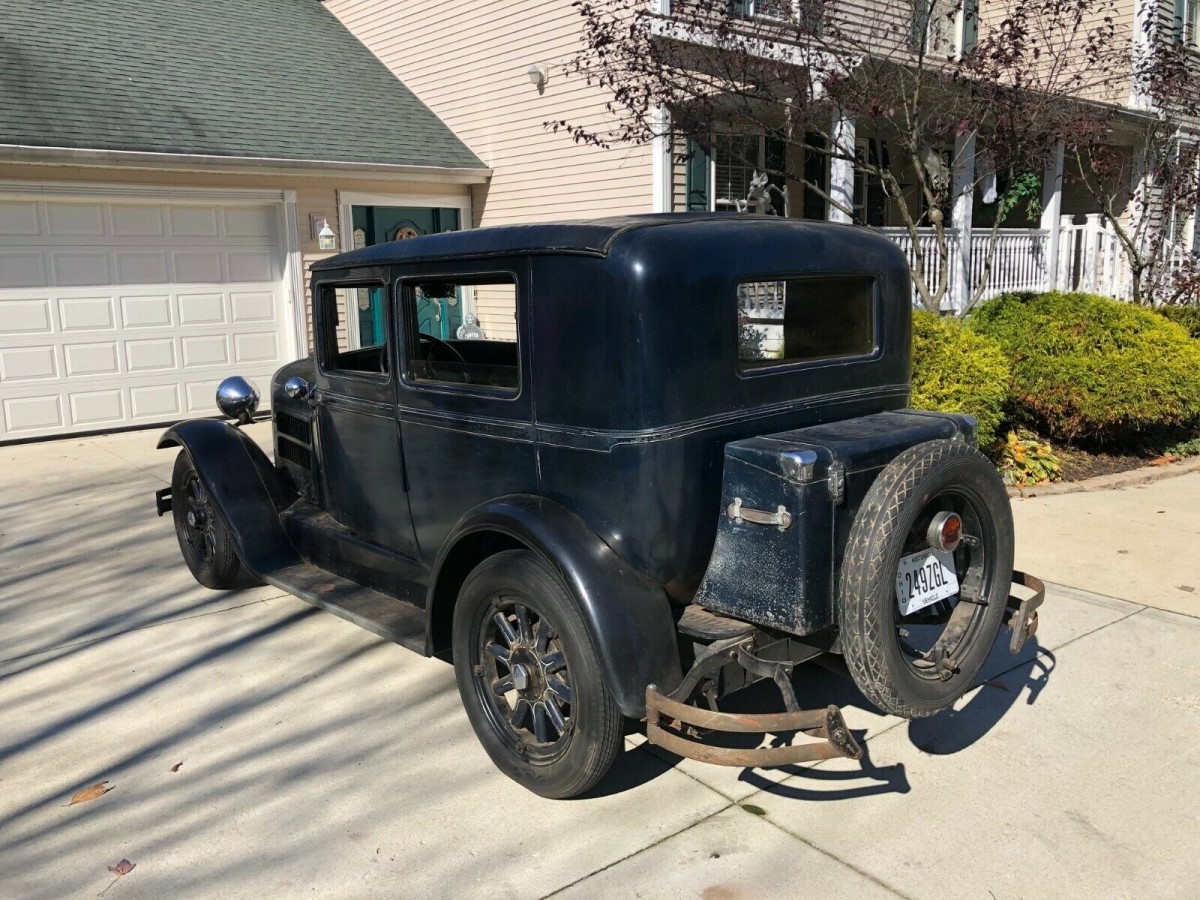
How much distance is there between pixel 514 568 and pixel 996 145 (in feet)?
24.5

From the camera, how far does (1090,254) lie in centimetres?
1413

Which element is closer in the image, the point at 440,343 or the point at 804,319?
the point at 804,319

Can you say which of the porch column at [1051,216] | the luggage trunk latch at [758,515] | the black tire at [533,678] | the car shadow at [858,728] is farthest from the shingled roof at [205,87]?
the luggage trunk latch at [758,515]

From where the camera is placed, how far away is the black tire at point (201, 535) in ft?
16.7

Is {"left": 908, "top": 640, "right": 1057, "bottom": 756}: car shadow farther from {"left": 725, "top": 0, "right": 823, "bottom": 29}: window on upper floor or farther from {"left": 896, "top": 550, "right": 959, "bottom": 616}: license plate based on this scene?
{"left": 725, "top": 0, "right": 823, "bottom": 29}: window on upper floor

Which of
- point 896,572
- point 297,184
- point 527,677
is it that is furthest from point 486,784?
point 297,184

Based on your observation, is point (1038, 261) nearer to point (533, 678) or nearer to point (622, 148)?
point (622, 148)

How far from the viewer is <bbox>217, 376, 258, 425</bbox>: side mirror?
212 inches

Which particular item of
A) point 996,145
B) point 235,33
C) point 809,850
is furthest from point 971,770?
point 235,33

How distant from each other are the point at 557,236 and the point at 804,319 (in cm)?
92

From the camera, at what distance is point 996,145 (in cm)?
887

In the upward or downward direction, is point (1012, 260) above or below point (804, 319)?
above

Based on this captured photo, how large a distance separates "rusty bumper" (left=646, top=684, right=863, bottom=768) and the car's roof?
1.36 metres

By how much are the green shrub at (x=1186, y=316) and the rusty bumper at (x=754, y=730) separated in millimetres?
9439
